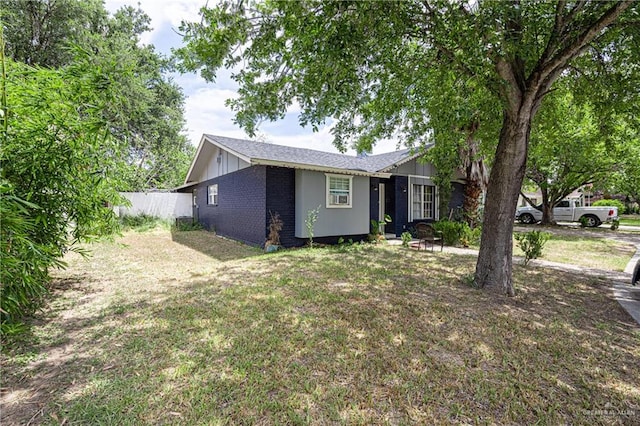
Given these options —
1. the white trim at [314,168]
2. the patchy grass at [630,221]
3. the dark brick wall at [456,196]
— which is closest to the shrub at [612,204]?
the patchy grass at [630,221]

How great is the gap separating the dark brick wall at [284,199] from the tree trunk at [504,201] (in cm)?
600

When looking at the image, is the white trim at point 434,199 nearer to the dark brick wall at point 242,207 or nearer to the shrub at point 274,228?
the shrub at point 274,228

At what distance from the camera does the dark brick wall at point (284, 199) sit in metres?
9.50

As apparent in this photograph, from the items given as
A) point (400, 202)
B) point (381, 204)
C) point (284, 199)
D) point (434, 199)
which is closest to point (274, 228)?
point (284, 199)

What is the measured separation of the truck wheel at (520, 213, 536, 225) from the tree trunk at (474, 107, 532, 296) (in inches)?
795

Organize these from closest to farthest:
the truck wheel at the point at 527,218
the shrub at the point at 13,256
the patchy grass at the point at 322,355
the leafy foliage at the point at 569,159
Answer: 1. the patchy grass at the point at 322,355
2. the shrub at the point at 13,256
3. the leafy foliage at the point at 569,159
4. the truck wheel at the point at 527,218

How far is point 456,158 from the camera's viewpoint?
40.4ft

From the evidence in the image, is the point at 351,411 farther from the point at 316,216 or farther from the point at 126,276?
the point at 316,216

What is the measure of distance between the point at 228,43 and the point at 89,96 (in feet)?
6.58

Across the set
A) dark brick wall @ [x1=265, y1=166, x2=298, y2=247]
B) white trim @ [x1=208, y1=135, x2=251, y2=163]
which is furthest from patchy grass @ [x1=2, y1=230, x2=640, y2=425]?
white trim @ [x1=208, y1=135, x2=251, y2=163]

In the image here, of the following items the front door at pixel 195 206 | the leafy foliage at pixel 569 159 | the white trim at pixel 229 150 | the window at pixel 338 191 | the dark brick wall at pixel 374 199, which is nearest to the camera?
the white trim at pixel 229 150

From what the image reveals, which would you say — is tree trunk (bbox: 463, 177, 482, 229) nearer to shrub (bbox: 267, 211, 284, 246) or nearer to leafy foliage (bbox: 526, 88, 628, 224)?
leafy foliage (bbox: 526, 88, 628, 224)

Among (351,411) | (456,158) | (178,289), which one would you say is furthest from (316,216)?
(351,411)

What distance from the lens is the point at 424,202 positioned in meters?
13.7
